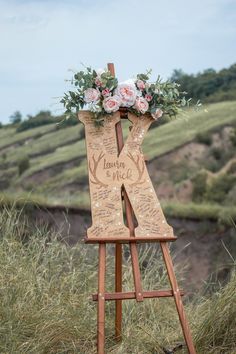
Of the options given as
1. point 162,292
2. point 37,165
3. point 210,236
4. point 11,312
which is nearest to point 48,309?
point 11,312

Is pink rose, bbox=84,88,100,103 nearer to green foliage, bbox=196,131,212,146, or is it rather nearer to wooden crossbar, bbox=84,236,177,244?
wooden crossbar, bbox=84,236,177,244

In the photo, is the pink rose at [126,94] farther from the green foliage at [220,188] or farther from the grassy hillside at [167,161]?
the green foliage at [220,188]

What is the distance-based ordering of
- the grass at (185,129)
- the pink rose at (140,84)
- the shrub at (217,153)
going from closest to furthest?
the pink rose at (140,84)
the shrub at (217,153)
the grass at (185,129)

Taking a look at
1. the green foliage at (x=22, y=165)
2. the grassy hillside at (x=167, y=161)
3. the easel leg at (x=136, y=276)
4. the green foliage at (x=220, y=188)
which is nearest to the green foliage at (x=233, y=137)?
the grassy hillside at (x=167, y=161)

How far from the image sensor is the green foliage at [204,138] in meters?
36.8

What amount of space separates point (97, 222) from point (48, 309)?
82cm

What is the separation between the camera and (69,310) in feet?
20.5

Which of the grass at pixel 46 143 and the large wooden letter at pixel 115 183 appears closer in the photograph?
the large wooden letter at pixel 115 183

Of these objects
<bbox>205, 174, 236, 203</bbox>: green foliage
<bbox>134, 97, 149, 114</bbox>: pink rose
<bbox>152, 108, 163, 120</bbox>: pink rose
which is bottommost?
<bbox>205, 174, 236, 203</bbox>: green foliage

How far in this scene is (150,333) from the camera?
244 inches

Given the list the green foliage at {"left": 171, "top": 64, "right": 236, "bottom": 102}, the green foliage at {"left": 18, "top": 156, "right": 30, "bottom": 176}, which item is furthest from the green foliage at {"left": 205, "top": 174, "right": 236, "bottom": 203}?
the green foliage at {"left": 18, "top": 156, "right": 30, "bottom": 176}

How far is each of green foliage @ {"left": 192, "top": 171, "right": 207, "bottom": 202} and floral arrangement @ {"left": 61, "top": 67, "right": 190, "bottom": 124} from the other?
24.5 meters

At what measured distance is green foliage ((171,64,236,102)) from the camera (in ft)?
126

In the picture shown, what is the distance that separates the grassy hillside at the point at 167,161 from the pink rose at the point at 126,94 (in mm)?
22780
